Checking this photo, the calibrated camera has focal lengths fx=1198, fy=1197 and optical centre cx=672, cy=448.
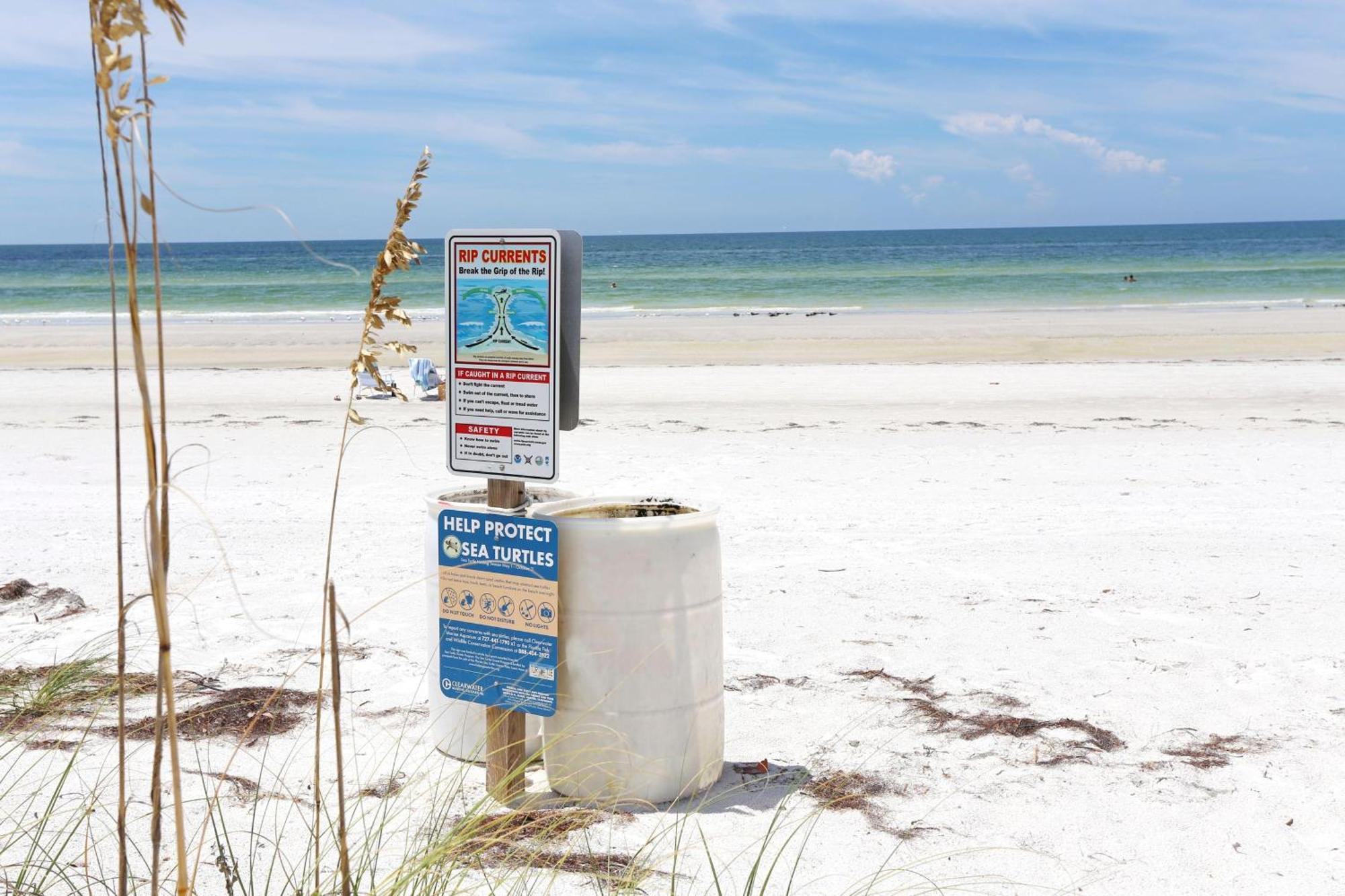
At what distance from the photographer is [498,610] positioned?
3.32 metres

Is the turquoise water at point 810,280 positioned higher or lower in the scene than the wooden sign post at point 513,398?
higher

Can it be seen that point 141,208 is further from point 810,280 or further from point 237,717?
point 810,280

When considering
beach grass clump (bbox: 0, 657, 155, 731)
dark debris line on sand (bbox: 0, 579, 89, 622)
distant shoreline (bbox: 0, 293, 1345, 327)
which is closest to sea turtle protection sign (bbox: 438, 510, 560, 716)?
beach grass clump (bbox: 0, 657, 155, 731)

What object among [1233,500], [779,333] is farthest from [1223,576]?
[779,333]

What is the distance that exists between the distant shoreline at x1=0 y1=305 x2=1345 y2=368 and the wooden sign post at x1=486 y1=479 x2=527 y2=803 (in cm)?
1409

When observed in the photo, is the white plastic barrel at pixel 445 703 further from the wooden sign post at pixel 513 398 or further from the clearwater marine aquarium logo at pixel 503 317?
the clearwater marine aquarium logo at pixel 503 317

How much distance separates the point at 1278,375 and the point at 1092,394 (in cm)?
292

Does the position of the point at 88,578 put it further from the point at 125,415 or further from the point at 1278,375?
the point at 1278,375

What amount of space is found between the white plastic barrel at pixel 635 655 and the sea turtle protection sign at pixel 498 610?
0.06 metres

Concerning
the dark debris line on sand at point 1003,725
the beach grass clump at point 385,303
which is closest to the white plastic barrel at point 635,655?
the dark debris line on sand at point 1003,725

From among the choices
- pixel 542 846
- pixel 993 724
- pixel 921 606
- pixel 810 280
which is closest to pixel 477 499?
pixel 542 846

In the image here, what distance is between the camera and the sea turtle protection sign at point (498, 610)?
3.24 m

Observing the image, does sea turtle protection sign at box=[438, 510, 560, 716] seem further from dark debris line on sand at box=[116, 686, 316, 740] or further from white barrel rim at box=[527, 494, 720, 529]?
dark debris line on sand at box=[116, 686, 316, 740]

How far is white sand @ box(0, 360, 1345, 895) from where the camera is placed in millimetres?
3172
